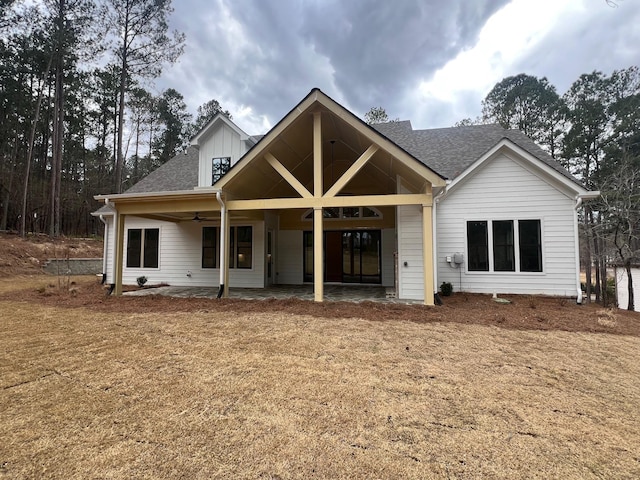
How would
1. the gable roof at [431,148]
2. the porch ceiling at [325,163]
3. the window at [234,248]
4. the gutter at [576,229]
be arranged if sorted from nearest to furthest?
1. the porch ceiling at [325,163]
2. the gutter at [576,229]
3. the gable roof at [431,148]
4. the window at [234,248]

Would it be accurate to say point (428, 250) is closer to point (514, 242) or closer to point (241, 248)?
point (514, 242)

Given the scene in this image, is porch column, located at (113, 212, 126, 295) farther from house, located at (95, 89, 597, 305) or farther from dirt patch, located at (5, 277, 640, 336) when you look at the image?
dirt patch, located at (5, 277, 640, 336)

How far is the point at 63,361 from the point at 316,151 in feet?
19.8

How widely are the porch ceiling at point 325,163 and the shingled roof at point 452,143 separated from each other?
82.7 inches

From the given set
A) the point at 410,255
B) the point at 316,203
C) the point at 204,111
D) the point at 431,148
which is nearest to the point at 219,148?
the point at 316,203

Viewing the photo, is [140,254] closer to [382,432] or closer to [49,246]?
[49,246]

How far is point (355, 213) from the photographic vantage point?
448 inches

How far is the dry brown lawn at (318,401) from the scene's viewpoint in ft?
6.58

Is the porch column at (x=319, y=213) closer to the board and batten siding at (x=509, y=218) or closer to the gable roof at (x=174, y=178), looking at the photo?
the board and batten siding at (x=509, y=218)

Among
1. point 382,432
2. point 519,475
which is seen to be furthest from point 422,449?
point 519,475

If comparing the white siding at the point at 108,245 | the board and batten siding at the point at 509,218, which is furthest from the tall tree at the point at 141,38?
the board and batten siding at the point at 509,218

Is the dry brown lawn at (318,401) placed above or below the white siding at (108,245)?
below

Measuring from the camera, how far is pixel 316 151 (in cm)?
736

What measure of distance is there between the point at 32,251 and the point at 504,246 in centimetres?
2272
